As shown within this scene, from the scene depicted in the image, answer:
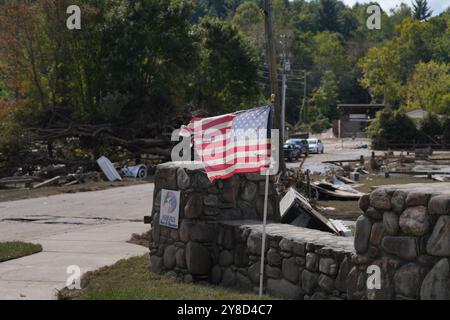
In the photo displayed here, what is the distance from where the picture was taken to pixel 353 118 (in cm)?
9719

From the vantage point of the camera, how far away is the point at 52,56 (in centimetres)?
4200

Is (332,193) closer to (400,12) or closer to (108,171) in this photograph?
(108,171)

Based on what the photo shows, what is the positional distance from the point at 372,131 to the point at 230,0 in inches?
3866

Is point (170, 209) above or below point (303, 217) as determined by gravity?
above

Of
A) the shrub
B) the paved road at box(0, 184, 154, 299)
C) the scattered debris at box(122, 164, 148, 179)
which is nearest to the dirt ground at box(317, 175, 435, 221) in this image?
the paved road at box(0, 184, 154, 299)

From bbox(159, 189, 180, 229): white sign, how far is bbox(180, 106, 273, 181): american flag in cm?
73

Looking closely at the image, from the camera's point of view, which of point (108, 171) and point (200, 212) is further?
point (108, 171)

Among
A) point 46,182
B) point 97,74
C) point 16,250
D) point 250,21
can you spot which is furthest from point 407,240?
point 250,21

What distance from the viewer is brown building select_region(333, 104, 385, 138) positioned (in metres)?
96.5

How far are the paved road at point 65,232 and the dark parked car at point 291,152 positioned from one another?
77.1 ft

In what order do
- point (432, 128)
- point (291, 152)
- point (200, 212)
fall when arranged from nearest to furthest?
point (200, 212) < point (291, 152) < point (432, 128)

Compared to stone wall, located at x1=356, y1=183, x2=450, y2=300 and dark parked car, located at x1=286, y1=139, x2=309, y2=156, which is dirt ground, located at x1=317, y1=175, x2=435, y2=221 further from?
dark parked car, located at x1=286, y1=139, x2=309, y2=156

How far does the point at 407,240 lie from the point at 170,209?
4.59 m

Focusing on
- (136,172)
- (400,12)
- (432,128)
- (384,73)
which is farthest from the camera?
(400,12)
